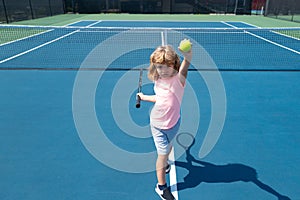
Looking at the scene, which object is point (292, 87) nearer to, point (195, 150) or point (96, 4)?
point (195, 150)

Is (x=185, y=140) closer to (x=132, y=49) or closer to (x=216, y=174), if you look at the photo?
(x=216, y=174)

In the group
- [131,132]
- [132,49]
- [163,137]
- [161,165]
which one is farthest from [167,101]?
[132,49]

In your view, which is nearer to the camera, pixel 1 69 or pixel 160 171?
pixel 160 171

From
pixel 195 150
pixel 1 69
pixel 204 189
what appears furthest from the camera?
pixel 1 69

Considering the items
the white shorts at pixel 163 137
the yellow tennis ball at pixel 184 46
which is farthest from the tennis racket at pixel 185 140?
the yellow tennis ball at pixel 184 46

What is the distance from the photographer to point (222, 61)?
9016 millimetres

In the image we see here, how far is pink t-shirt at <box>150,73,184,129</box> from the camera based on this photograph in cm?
267

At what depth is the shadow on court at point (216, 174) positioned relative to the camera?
3225 millimetres

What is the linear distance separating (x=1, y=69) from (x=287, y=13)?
24632mm

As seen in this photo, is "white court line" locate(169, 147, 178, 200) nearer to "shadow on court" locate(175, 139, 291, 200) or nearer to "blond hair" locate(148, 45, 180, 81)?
"shadow on court" locate(175, 139, 291, 200)

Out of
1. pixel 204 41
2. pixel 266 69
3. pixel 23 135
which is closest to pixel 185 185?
pixel 23 135

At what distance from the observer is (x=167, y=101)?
2658 millimetres

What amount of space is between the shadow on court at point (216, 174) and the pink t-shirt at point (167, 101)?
99 centimetres

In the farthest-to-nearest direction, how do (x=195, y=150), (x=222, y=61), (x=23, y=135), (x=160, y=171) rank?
1. (x=222, y=61)
2. (x=23, y=135)
3. (x=195, y=150)
4. (x=160, y=171)
